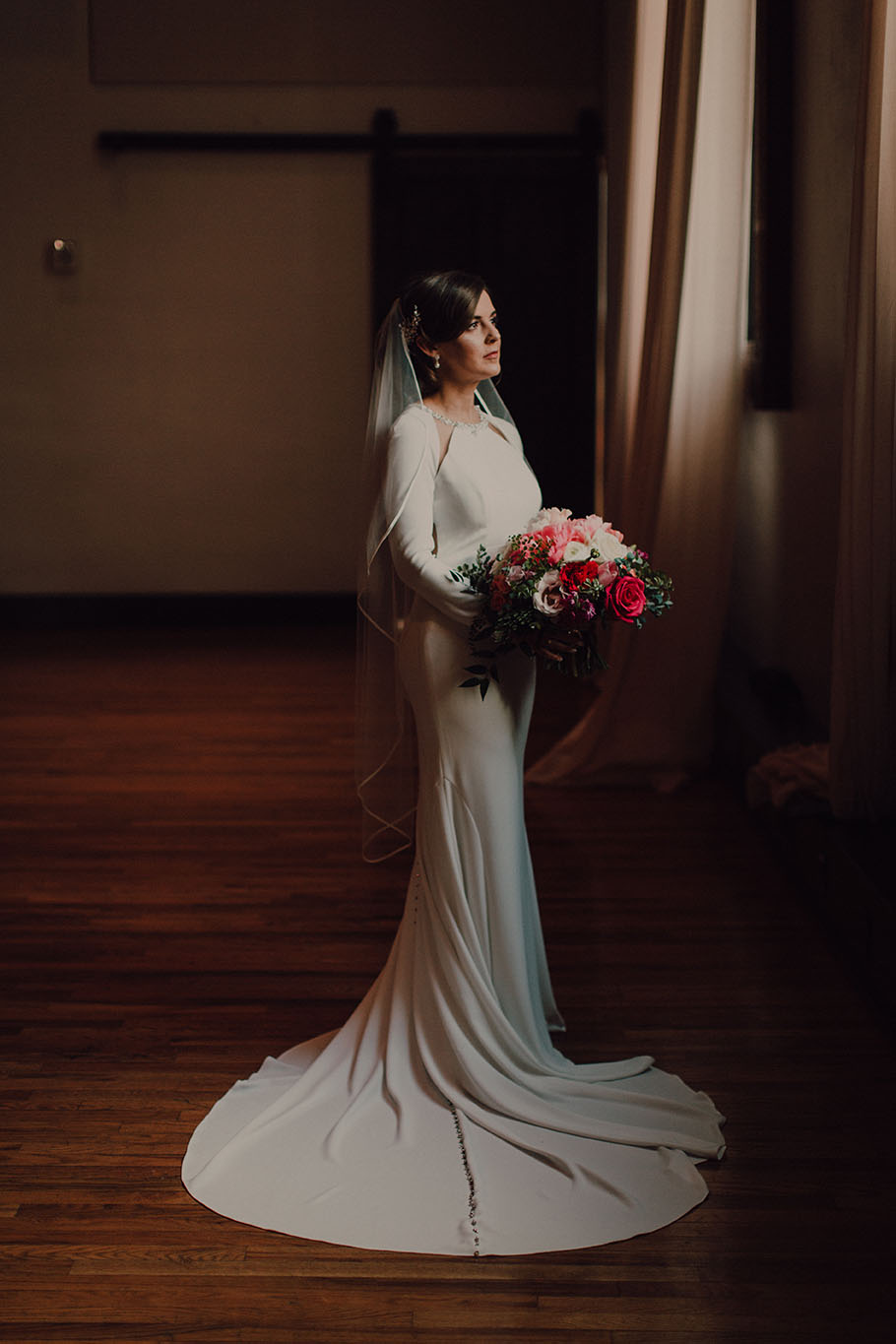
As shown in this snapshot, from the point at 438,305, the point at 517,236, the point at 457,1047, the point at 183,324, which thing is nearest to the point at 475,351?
the point at 438,305

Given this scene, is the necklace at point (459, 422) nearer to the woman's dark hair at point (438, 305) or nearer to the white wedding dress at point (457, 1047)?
the white wedding dress at point (457, 1047)

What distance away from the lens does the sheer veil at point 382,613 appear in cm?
313

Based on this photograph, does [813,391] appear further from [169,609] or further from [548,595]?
[169,609]

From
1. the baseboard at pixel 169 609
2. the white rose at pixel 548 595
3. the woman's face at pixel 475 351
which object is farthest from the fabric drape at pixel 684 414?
the baseboard at pixel 169 609

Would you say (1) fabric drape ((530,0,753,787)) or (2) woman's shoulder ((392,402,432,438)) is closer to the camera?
(2) woman's shoulder ((392,402,432,438))

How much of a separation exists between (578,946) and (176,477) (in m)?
6.19

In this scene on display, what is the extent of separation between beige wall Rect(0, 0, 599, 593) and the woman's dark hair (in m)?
6.52

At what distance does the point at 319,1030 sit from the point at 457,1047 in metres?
0.64

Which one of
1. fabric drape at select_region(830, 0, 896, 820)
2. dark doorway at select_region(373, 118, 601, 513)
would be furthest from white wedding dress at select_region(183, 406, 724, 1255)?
dark doorway at select_region(373, 118, 601, 513)

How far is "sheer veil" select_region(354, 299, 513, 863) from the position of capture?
3.13 m

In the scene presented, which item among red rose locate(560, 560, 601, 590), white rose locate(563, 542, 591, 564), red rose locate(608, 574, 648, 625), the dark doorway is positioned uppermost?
the dark doorway

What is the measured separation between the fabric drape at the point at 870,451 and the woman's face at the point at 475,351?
1.30m

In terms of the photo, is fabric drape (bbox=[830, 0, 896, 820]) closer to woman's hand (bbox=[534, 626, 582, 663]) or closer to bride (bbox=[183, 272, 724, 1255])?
bride (bbox=[183, 272, 724, 1255])

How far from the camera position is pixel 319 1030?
365cm
